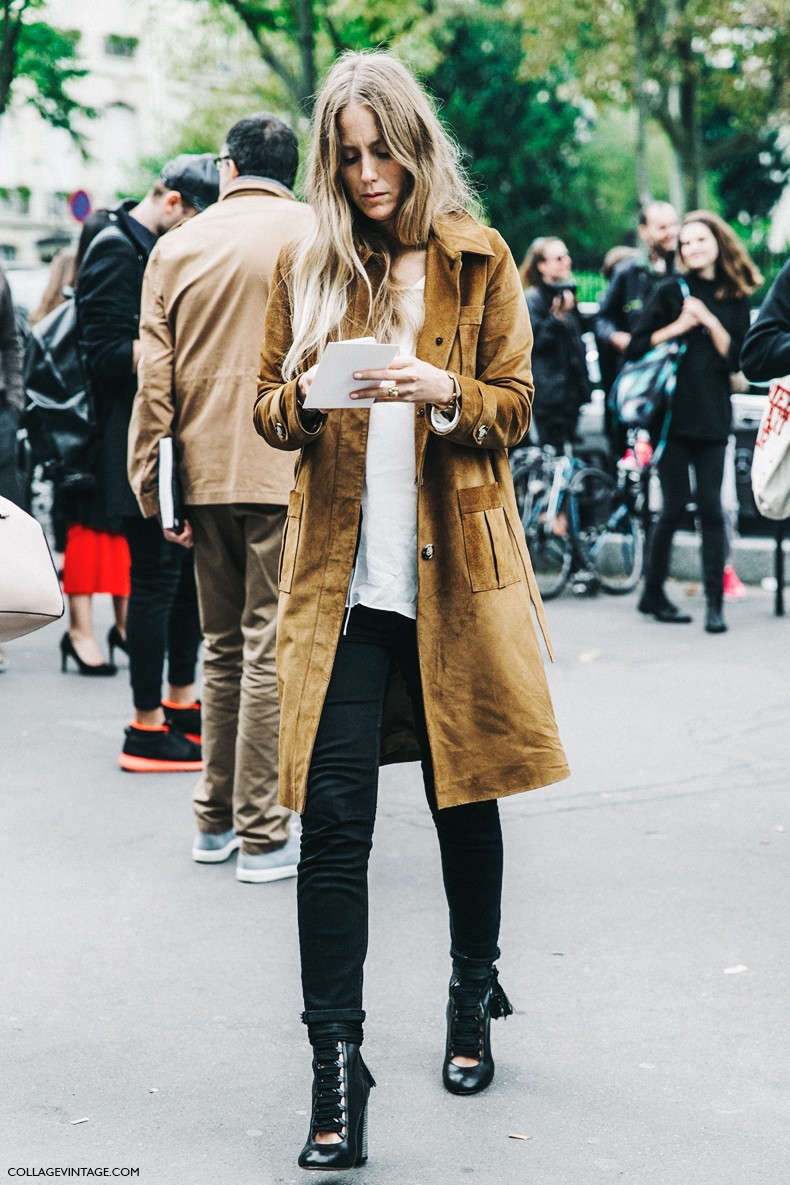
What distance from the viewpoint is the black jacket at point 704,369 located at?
855 cm

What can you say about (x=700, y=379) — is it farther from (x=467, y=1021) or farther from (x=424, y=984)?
(x=467, y=1021)

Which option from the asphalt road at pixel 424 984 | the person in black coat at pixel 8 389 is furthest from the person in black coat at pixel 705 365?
the person in black coat at pixel 8 389

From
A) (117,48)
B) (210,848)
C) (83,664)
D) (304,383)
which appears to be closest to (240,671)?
(210,848)

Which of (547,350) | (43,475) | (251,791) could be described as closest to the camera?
(251,791)

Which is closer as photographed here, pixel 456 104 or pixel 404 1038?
pixel 404 1038

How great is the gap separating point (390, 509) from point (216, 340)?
1.71m

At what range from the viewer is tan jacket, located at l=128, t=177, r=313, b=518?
4.50 meters

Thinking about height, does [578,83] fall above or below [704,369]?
above

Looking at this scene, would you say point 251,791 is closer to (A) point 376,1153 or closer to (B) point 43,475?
(A) point 376,1153

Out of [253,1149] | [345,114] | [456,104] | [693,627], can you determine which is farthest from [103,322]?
[456,104]

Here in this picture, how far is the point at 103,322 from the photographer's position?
5.64m

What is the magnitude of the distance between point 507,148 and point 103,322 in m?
30.2

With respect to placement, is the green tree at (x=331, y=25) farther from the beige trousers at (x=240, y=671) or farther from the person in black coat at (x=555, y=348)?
the beige trousers at (x=240, y=671)

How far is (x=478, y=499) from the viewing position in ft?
9.97
